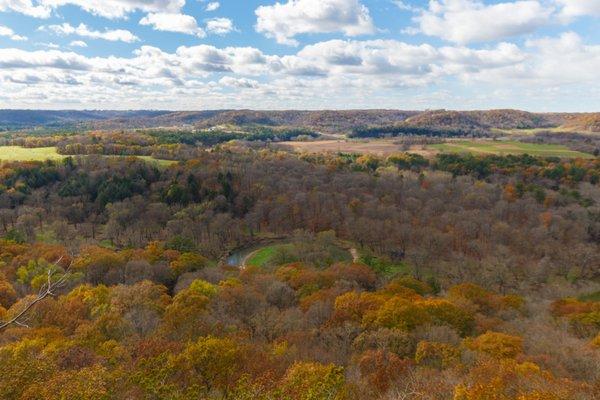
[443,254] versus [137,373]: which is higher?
[137,373]

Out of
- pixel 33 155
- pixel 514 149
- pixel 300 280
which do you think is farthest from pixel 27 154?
pixel 514 149

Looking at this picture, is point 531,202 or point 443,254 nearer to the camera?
point 443,254

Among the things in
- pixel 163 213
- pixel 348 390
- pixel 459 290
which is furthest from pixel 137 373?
pixel 163 213

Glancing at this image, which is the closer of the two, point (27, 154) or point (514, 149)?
point (27, 154)

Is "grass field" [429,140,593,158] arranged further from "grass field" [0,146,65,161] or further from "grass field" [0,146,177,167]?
"grass field" [0,146,65,161]

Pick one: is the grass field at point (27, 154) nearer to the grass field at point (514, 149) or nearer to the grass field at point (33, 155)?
the grass field at point (33, 155)

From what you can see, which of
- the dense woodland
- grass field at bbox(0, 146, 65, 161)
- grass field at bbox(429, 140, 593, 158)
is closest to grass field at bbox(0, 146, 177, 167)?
grass field at bbox(0, 146, 65, 161)

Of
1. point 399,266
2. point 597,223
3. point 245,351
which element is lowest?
point 399,266

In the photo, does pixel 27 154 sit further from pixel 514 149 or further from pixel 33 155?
pixel 514 149

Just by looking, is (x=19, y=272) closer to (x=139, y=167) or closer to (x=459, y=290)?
(x=459, y=290)
